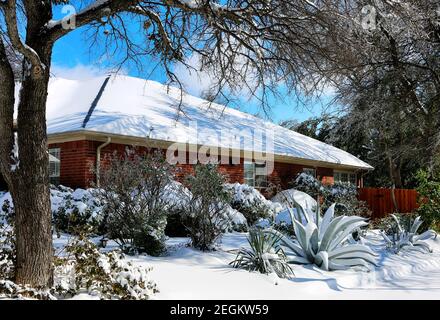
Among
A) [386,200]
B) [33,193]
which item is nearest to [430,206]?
[386,200]

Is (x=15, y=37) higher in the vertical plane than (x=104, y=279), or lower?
higher

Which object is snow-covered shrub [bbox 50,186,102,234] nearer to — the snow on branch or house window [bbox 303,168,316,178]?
the snow on branch

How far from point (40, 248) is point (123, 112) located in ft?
38.2

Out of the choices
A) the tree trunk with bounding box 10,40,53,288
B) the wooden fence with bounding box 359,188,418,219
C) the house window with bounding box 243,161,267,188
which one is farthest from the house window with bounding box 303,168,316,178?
the tree trunk with bounding box 10,40,53,288

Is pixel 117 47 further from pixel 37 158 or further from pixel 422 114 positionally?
pixel 422 114

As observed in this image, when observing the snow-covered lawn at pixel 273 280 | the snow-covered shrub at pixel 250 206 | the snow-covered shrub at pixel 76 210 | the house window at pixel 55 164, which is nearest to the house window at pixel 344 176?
the snow-covered shrub at pixel 250 206

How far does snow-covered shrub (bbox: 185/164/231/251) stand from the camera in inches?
344

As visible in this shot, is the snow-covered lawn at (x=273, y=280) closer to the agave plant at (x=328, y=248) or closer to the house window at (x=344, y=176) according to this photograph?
the agave plant at (x=328, y=248)

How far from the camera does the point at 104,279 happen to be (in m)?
5.34

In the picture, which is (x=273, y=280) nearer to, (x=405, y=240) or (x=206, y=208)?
(x=206, y=208)

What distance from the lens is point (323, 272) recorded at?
7.55 metres

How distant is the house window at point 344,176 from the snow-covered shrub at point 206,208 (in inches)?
737

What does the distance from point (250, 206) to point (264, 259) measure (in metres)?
7.84
